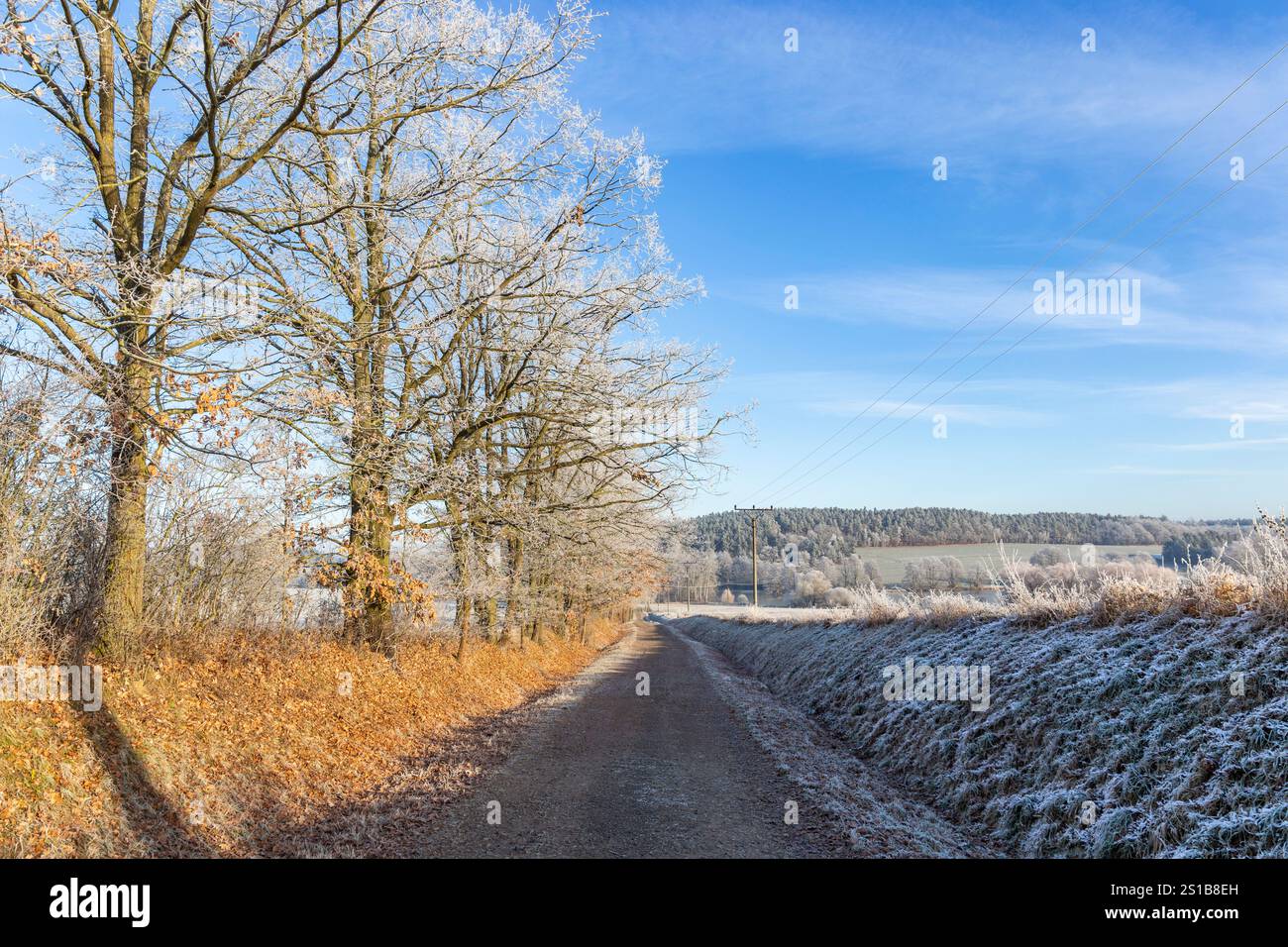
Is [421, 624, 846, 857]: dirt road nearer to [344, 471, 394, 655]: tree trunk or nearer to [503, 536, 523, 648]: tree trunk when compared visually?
[344, 471, 394, 655]: tree trunk

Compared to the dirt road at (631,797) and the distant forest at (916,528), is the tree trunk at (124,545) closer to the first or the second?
the dirt road at (631,797)

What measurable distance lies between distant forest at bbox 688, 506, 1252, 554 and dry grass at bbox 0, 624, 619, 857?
2651 cm

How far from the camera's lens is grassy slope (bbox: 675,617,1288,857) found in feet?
18.8

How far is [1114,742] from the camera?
7141 mm

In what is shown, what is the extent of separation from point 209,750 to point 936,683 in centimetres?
1083

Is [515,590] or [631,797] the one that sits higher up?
[515,590]

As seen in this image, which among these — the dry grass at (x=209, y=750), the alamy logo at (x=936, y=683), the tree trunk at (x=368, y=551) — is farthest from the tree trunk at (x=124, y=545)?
the alamy logo at (x=936, y=683)

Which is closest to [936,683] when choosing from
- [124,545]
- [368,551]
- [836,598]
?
[368,551]

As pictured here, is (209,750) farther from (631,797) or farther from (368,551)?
(368,551)

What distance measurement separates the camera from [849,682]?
51.0 ft

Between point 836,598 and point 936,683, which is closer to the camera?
point 936,683

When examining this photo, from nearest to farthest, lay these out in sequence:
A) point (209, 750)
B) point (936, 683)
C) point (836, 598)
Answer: point (209, 750) → point (936, 683) → point (836, 598)

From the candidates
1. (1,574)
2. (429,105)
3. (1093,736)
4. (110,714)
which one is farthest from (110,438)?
(1093,736)
